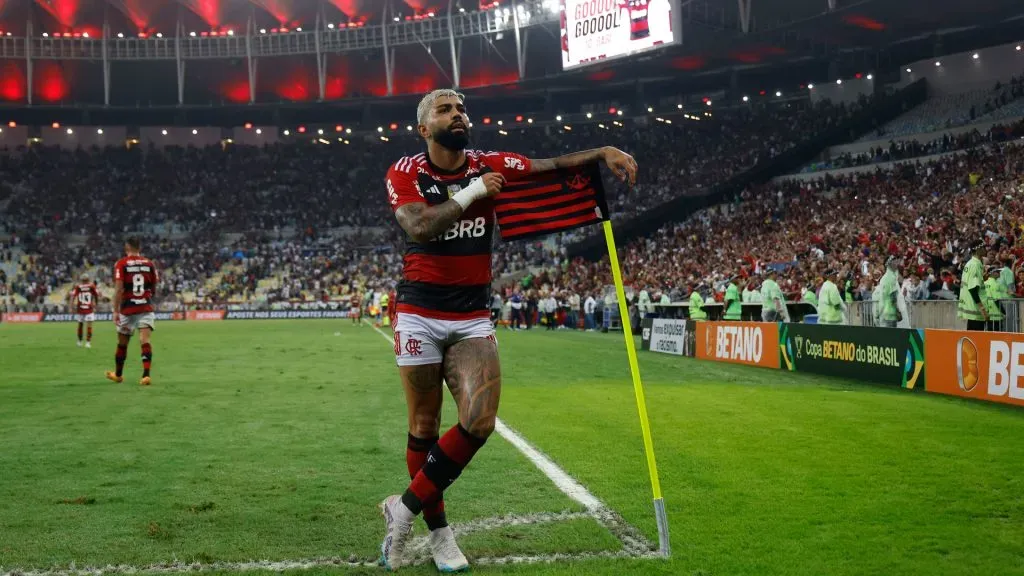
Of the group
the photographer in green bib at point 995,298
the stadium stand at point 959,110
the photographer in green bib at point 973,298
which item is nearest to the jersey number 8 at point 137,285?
the photographer in green bib at point 973,298

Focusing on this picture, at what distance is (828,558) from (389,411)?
7.53 meters

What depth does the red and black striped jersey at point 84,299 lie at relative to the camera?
26.7 meters

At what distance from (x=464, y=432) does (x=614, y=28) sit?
41.4 meters

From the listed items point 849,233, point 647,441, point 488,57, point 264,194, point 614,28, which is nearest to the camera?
point 647,441

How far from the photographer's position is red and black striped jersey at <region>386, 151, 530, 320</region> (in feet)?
16.5

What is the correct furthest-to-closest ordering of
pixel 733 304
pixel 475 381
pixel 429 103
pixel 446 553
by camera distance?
pixel 733 304
pixel 429 103
pixel 475 381
pixel 446 553

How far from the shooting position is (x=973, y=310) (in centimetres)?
1633

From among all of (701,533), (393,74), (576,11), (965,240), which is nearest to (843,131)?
(576,11)

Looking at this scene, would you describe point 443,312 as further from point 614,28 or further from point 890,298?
point 614,28

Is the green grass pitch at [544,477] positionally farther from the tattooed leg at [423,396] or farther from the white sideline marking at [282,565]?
the tattooed leg at [423,396]

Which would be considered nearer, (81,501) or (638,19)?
(81,501)

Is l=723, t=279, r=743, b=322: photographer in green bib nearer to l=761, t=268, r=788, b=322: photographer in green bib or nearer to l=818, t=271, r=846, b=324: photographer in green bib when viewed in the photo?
l=761, t=268, r=788, b=322: photographer in green bib

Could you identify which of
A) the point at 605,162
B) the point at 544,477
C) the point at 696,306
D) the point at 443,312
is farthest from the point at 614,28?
the point at 443,312

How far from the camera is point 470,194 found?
188 inches
